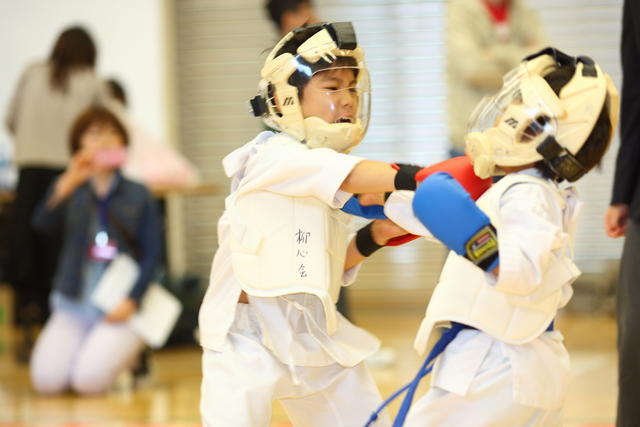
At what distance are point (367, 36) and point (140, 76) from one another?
5.90 feet

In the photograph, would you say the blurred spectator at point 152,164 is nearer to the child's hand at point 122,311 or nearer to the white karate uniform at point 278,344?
the child's hand at point 122,311

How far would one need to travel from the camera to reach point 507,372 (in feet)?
6.76

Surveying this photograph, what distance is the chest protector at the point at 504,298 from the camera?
2.09 meters

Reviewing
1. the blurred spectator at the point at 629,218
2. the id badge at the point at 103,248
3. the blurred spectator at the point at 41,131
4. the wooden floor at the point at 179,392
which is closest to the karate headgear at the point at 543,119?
the blurred spectator at the point at 629,218

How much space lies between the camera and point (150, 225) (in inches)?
203

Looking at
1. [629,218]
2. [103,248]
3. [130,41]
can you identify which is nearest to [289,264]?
[629,218]

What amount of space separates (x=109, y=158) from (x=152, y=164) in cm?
157

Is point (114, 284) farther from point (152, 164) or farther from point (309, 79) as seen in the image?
point (309, 79)

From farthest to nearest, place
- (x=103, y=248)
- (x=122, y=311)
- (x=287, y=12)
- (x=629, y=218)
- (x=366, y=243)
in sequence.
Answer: (x=103, y=248) < (x=122, y=311) < (x=287, y=12) < (x=629, y=218) < (x=366, y=243)

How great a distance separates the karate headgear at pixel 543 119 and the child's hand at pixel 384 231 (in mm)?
300

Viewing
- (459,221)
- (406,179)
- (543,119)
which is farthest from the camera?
(543,119)

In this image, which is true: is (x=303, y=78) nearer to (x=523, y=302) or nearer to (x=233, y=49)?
(x=523, y=302)

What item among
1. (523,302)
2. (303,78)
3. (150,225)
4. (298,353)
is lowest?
(150,225)

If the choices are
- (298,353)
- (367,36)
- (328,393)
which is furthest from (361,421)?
(367,36)
